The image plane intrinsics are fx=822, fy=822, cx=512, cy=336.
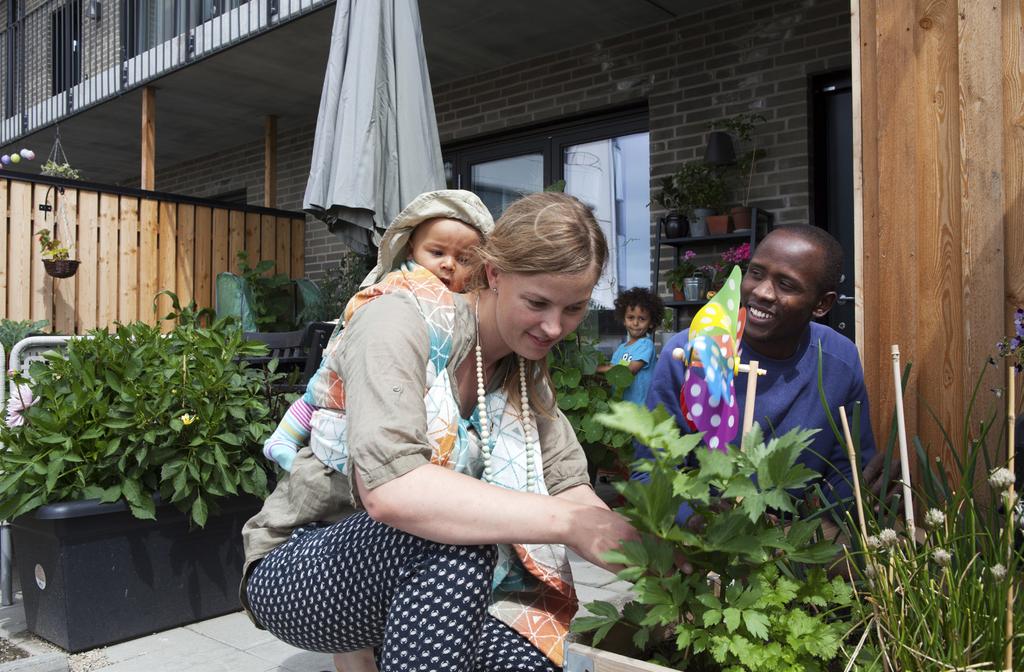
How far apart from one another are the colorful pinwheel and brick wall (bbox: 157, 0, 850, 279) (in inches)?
158

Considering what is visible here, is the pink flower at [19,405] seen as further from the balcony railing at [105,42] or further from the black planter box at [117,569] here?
the balcony railing at [105,42]

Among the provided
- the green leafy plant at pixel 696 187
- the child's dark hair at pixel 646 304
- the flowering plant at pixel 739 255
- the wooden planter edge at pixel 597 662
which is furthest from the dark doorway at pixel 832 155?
the wooden planter edge at pixel 597 662

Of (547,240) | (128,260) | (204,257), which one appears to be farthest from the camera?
(204,257)

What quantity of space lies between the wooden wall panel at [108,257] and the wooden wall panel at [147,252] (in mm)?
170

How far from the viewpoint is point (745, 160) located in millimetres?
4957

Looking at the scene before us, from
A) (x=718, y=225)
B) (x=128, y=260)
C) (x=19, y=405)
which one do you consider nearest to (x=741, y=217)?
(x=718, y=225)

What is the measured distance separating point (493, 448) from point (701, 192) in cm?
382

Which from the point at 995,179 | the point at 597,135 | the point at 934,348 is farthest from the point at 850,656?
the point at 597,135

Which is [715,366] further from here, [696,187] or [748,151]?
[748,151]

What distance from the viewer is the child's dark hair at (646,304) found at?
4848 millimetres

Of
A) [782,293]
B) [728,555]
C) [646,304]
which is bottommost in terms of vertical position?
[728,555]

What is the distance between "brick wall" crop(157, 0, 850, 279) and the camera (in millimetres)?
4805

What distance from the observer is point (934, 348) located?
1.68 meters

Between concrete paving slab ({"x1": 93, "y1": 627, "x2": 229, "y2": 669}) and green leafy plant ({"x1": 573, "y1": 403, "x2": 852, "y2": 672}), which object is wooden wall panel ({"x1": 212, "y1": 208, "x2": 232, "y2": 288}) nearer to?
concrete paving slab ({"x1": 93, "y1": 627, "x2": 229, "y2": 669})
